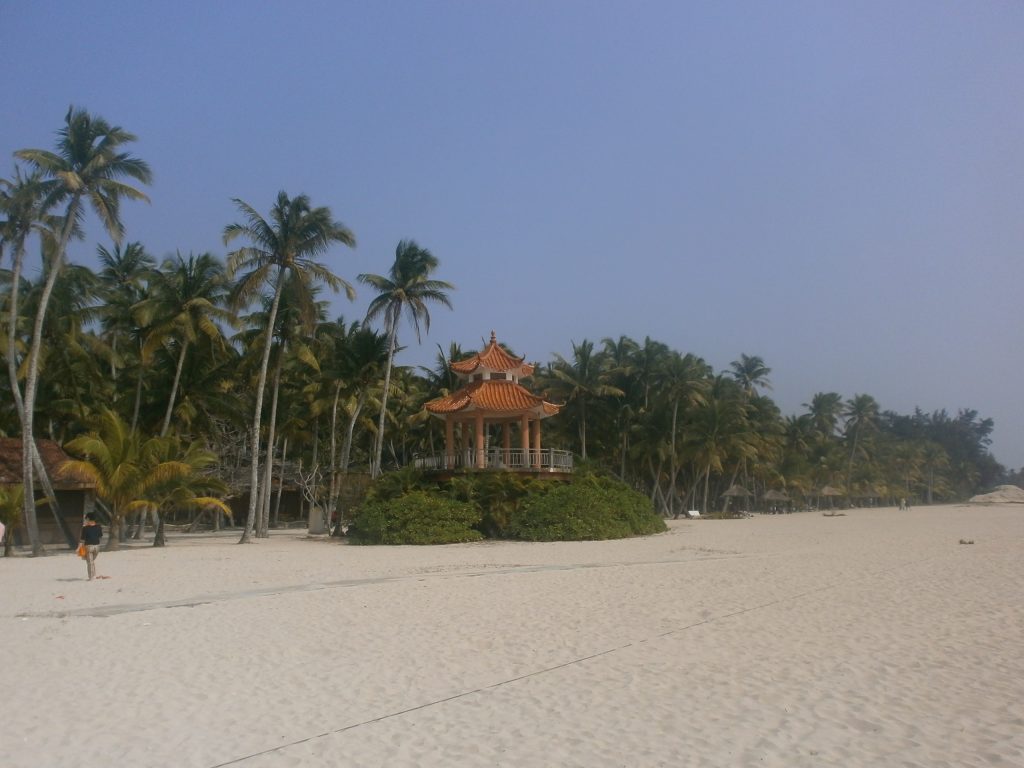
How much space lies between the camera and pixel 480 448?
29812mm

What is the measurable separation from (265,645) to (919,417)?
133609 millimetres

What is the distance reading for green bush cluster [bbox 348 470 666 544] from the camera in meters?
27.1

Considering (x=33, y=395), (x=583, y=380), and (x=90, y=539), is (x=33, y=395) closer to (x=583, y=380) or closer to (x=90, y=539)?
(x=90, y=539)

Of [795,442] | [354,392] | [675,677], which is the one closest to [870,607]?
[675,677]

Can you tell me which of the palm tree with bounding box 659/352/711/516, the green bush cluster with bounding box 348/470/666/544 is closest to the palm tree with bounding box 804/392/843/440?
the palm tree with bounding box 659/352/711/516

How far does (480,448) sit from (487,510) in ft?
8.40

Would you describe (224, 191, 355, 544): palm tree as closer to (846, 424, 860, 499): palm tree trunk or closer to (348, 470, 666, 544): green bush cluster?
(348, 470, 666, 544): green bush cluster

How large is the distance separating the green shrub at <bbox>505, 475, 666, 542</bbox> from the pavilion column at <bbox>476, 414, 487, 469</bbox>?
2.31 metres

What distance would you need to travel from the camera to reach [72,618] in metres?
12.1

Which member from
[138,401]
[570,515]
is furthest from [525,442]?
A: [138,401]

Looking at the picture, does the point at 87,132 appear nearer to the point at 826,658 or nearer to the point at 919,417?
the point at 826,658

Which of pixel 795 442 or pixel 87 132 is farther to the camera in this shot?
pixel 795 442

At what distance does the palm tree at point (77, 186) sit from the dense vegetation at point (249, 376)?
0.06 metres

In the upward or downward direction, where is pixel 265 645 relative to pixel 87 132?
downward
